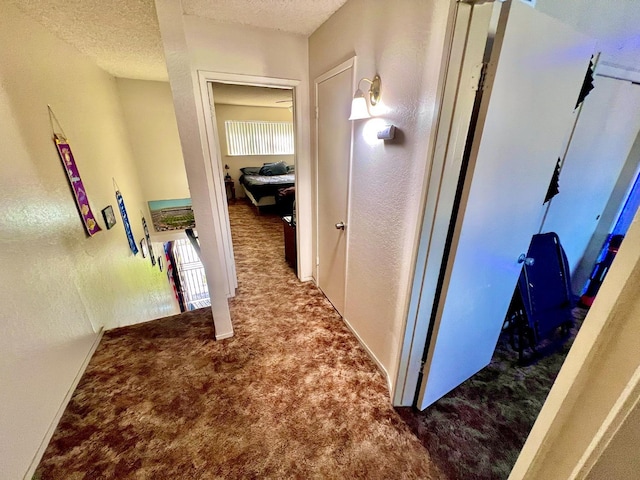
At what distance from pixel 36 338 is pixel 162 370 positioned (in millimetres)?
716

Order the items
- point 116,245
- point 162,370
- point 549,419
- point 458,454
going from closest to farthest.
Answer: point 549,419, point 458,454, point 162,370, point 116,245

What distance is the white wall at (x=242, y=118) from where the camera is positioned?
21.6 feet

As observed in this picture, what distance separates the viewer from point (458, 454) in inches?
52.2

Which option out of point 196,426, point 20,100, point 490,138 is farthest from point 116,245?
point 490,138

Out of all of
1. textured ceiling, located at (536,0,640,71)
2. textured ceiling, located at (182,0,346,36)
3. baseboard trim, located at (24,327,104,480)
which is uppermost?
textured ceiling, located at (182,0,346,36)

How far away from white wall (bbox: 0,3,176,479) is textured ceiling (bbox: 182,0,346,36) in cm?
113

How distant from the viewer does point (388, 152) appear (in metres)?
1.45

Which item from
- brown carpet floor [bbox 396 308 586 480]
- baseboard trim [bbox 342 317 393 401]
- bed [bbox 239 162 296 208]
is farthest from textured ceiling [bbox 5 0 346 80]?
bed [bbox 239 162 296 208]

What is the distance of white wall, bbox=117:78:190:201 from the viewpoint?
3.75m

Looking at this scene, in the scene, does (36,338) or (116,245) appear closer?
(36,338)

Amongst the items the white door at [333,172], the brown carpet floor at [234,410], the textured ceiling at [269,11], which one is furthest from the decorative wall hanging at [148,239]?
the textured ceiling at [269,11]

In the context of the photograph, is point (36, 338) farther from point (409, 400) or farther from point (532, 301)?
point (532, 301)

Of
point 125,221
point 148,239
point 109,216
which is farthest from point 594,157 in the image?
point 148,239

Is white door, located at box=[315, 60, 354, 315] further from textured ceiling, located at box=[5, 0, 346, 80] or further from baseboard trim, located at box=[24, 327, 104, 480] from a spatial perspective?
baseboard trim, located at box=[24, 327, 104, 480]
